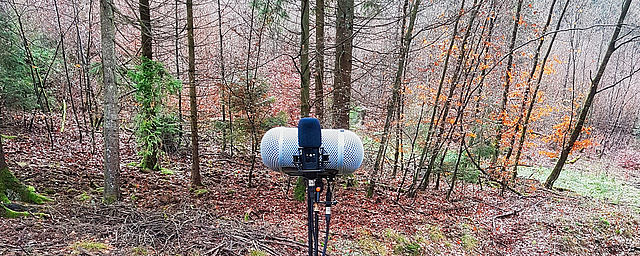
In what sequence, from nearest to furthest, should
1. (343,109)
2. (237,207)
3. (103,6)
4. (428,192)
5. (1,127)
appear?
(103,6), (237,207), (343,109), (1,127), (428,192)

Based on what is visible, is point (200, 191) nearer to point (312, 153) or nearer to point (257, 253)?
point (257, 253)

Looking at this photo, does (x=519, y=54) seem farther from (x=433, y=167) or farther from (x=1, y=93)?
(x=1, y=93)

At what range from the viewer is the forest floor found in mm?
4023

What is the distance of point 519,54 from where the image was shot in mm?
9664

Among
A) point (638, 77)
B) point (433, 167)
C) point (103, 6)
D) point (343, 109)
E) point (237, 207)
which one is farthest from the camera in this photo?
point (638, 77)

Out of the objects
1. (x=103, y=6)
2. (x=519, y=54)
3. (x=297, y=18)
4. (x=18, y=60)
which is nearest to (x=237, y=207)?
(x=103, y=6)

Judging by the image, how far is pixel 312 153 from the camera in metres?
2.31

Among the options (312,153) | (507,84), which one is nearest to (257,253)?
(312,153)

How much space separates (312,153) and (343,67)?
17.3 ft

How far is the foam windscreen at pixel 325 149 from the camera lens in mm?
2385

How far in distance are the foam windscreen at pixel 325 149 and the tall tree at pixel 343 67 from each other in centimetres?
466

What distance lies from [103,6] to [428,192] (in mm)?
8951

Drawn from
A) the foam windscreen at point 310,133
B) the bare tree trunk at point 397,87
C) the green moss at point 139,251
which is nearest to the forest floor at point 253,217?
the green moss at point 139,251

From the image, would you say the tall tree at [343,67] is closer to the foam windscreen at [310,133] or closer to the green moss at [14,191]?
the foam windscreen at [310,133]
